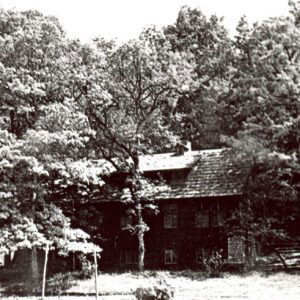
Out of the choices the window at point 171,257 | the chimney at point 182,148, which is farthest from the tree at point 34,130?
the chimney at point 182,148

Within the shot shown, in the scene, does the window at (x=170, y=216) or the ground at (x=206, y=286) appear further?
the window at (x=170, y=216)

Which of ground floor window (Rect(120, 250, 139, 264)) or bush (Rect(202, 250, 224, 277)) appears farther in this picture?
ground floor window (Rect(120, 250, 139, 264))

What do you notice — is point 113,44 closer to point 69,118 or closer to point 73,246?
point 69,118

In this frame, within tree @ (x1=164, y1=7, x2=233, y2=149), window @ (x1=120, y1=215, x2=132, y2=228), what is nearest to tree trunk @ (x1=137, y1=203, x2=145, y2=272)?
window @ (x1=120, y1=215, x2=132, y2=228)

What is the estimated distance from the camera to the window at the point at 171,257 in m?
41.1

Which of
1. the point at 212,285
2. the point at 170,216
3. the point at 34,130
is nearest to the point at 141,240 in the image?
the point at 170,216

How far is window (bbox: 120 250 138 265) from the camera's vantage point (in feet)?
140

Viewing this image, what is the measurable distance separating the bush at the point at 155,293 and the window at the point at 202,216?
674 inches

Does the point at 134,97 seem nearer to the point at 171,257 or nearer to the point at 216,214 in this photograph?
the point at 216,214

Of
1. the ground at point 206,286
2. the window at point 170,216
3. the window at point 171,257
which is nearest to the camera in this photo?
the ground at point 206,286

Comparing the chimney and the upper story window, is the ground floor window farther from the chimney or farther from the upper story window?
the chimney

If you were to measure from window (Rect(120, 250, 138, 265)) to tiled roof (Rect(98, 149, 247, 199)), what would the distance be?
5067 millimetres

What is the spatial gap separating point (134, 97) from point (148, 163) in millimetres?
5868

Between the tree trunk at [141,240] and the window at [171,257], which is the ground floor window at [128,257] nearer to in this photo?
the window at [171,257]
